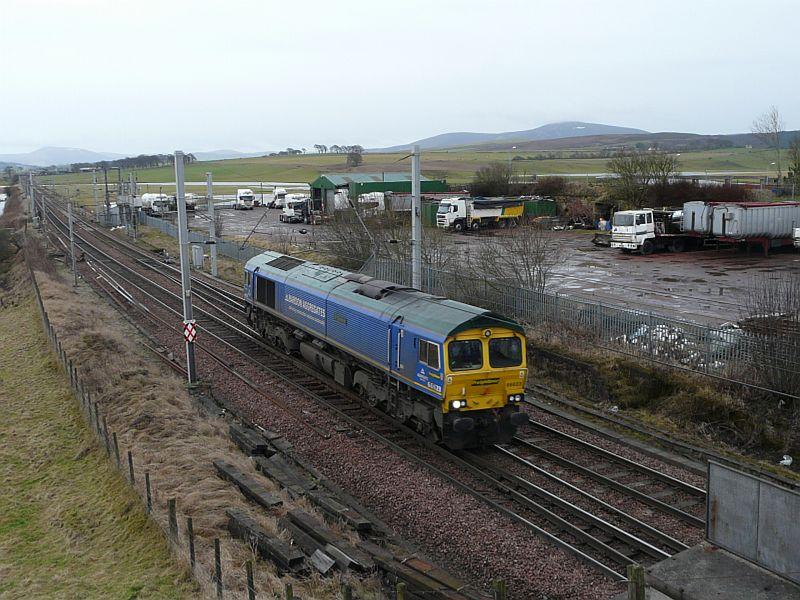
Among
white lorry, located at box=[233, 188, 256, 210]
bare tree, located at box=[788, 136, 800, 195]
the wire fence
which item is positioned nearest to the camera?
the wire fence

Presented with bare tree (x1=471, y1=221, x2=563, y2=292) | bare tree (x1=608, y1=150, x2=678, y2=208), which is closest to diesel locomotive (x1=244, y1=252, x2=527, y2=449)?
bare tree (x1=471, y1=221, x2=563, y2=292)

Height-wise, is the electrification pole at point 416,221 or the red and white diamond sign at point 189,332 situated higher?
the electrification pole at point 416,221

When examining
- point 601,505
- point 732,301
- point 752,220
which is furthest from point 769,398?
point 752,220

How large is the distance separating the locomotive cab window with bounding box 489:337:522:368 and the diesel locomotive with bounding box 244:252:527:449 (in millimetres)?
22

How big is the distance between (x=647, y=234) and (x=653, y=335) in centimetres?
2676

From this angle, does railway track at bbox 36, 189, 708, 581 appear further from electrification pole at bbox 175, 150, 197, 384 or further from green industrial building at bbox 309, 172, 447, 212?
green industrial building at bbox 309, 172, 447, 212

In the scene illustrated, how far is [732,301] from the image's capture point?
95.8 ft

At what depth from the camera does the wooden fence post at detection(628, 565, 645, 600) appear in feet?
26.9

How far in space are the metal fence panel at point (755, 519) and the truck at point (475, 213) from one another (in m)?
49.7

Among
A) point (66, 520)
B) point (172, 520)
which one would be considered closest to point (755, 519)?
point (172, 520)

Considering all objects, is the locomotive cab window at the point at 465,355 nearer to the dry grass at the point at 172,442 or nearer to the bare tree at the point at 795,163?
the dry grass at the point at 172,442

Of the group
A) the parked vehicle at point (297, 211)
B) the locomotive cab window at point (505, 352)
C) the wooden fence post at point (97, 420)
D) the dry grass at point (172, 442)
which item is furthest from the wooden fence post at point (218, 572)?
the parked vehicle at point (297, 211)

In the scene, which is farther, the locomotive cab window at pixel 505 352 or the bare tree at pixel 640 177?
the bare tree at pixel 640 177

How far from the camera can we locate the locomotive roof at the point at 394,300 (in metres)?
15.8
